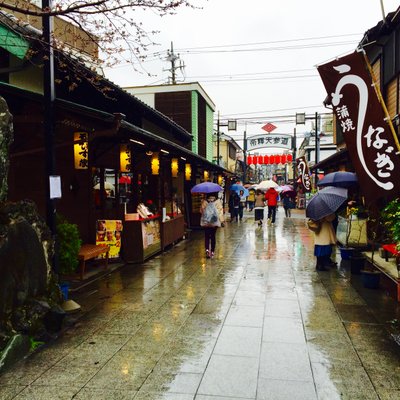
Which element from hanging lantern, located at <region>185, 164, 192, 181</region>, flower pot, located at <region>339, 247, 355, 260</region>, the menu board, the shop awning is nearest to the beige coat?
flower pot, located at <region>339, 247, 355, 260</region>

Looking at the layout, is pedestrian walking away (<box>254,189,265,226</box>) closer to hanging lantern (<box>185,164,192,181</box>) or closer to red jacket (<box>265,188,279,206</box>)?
red jacket (<box>265,188,279,206</box>)

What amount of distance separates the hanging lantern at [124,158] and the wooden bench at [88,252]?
2444 millimetres

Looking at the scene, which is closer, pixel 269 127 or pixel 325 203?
pixel 325 203

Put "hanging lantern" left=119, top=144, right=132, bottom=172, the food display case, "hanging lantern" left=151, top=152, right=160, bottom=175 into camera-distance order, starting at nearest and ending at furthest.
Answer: "hanging lantern" left=119, top=144, right=132, bottom=172, the food display case, "hanging lantern" left=151, top=152, right=160, bottom=175

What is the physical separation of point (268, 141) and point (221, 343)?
3595 centimetres

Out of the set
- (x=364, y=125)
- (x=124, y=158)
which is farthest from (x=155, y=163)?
(x=364, y=125)

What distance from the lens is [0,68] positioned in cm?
891

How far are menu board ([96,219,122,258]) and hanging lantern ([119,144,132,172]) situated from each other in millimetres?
1566

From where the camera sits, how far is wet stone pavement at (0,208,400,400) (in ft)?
14.5

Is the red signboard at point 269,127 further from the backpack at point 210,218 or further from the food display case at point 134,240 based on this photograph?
the food display case at point 134,240

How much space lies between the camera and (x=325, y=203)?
10000 mm

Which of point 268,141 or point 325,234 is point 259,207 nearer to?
point 325,234

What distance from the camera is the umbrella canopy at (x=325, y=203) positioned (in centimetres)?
990

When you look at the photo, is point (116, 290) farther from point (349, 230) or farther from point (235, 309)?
point (349, 230)
